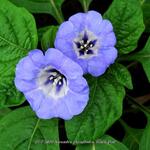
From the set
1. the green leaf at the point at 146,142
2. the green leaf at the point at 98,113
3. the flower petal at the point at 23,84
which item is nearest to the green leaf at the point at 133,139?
the green leaf at the point at 146,142

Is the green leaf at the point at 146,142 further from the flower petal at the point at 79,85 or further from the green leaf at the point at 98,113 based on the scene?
the flower petal at the point at 79,85

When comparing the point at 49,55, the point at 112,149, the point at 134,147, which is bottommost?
the point at 134,147

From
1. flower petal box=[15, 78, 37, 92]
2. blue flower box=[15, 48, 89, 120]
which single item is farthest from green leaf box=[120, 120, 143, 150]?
flower petal box=[15, 78, 37, 92]

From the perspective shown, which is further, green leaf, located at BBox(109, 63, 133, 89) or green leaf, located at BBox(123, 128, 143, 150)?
green leaf, located at BBox(123, 128, 143, 150)

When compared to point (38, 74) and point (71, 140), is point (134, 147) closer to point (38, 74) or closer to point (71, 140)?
A: point (71, 140)

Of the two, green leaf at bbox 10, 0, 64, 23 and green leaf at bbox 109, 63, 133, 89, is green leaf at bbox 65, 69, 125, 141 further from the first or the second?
green leaf at bbox 10, 0, 64, 23

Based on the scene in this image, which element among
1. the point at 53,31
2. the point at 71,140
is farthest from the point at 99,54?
the point at 71,140
